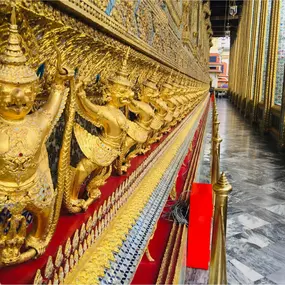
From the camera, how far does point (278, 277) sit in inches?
86.2

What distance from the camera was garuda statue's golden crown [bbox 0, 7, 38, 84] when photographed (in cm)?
78

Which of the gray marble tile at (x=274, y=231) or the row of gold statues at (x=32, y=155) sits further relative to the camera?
the gray marble tile at (x=274, y=231)

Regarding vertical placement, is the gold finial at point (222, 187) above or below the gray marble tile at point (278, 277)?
above

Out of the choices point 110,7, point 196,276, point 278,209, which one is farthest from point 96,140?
point 278,209

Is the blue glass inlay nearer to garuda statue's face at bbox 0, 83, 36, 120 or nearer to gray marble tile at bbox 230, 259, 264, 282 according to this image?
garuda statue's face at bbox 0, 83, 36, 120

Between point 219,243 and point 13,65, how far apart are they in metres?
0.85

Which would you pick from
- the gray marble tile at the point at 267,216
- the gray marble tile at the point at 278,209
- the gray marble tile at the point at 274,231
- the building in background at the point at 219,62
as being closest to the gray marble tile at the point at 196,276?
the gray marble tile at the point at 274,231

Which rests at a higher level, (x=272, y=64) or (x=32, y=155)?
Result: (x=272, y=64)

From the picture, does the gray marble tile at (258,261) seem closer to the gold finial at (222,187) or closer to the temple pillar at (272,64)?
the gold finial at (222,187)

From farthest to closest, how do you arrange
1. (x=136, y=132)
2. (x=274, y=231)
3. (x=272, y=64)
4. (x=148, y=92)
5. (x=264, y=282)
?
(x=272, y=64) → (x=274, y=231) → (x=148, y=92) → (x=264, y=282) → (x=136, y=132)

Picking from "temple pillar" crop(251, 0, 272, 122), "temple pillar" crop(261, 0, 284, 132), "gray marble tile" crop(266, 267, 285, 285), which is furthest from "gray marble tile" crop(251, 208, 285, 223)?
"temple pillar" crop(251, 0, 272, 122)

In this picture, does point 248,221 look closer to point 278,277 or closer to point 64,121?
point 278,277

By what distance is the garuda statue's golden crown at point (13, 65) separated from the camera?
0.78 m

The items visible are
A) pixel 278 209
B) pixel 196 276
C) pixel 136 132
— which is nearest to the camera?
pixel 196 276
